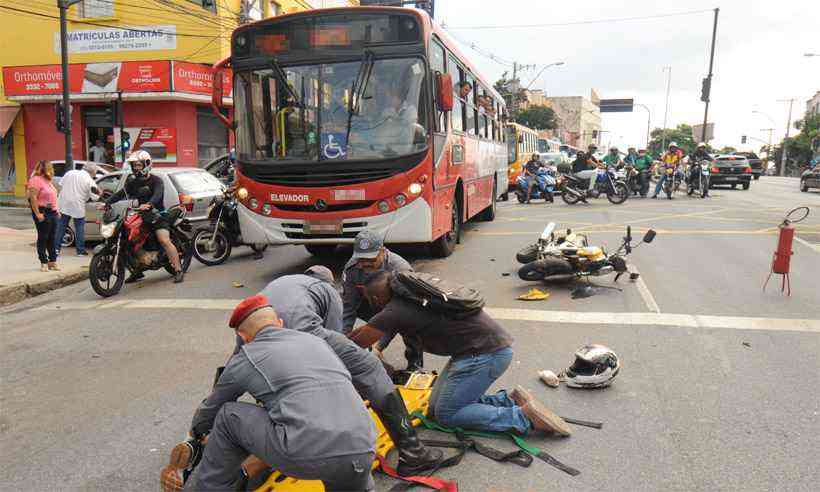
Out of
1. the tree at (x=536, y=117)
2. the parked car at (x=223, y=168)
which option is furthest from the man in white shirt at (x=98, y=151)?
the tree at (x=536, y=117)

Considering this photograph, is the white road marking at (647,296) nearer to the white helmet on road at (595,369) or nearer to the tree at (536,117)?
the white helmet on road at (595,369)

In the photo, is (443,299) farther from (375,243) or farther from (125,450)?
(125,450)

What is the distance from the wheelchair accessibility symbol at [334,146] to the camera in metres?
7.96

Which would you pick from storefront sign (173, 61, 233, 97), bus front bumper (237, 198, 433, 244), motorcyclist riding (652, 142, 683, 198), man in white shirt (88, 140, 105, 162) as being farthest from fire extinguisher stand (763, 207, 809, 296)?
man in white shirt (88, 140, 105, 162)

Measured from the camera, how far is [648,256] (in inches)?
384

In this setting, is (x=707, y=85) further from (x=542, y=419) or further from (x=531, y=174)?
(x=542, y=419)

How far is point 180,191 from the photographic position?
1069 cm

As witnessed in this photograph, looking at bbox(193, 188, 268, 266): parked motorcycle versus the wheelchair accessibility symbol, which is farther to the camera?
bbox(193, 188, 268, 266): parked motorcycle

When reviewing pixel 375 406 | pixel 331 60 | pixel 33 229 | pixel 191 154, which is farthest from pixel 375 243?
pixel 191 154

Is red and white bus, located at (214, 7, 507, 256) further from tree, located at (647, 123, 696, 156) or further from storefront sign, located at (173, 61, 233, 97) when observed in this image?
tree, located at (647, 123, 696, 156)

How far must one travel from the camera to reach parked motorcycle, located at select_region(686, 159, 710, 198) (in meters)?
21.1

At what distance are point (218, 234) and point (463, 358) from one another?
7.14 m

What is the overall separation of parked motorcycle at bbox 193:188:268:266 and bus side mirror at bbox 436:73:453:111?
373 cm

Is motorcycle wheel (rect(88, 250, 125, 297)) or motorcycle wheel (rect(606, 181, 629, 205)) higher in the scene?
motorcycle wheel (rect(606, 181, 629, 205))
